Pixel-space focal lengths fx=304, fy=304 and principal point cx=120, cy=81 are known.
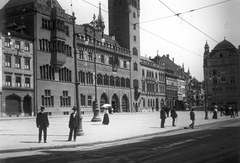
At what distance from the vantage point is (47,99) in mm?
47906

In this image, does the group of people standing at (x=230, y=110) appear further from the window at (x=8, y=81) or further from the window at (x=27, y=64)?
the window at (x=8, y=81)

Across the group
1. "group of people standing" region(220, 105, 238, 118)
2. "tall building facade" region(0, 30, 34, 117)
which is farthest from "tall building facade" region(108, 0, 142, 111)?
"tall building facade" region(0, 30, 34, 117)

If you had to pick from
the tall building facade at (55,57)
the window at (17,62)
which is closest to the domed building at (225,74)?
the tall building facade at (55,57)

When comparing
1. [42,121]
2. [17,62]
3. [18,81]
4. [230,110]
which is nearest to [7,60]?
[17,62]

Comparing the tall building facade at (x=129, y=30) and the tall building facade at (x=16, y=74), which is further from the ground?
the tall building facade at (x=129, y=30)

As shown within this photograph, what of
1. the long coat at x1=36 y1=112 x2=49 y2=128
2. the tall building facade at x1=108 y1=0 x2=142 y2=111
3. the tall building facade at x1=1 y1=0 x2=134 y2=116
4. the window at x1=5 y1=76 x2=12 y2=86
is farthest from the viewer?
the tall building facade at x1=108 y1=0 x2=142 y2=111

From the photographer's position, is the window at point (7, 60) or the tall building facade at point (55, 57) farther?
the tall building facade at point (55, 57)

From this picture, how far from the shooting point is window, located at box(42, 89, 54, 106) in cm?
4725

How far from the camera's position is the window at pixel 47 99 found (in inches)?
1860

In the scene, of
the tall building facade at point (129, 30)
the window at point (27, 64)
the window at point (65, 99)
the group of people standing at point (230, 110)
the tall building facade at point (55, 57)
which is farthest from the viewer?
the tall building facade at point (129, 30)

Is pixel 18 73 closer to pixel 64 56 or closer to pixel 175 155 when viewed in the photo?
pixel 64 56

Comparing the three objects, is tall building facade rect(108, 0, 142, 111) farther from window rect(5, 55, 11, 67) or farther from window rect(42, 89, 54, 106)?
window rect(5, 55, 11, 67)

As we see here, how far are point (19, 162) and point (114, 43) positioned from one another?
62.2 metres

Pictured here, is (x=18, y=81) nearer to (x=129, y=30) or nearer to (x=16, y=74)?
(x=16, y=74)
